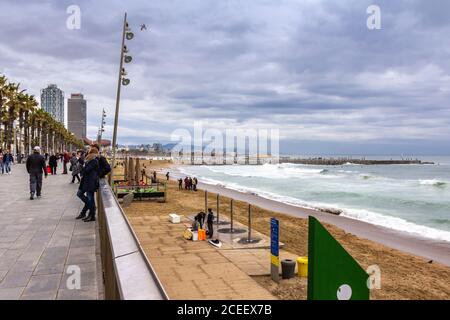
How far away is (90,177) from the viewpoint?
8617mm

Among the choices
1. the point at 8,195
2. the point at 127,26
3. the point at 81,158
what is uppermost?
the point at 127,26

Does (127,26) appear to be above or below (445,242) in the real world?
above

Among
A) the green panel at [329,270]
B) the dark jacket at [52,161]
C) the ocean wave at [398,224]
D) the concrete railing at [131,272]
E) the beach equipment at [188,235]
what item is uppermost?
the dark jacket at [52,161]

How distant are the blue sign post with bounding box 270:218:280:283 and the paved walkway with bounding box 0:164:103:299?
12.5 feet

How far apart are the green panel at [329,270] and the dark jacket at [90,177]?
242 inches

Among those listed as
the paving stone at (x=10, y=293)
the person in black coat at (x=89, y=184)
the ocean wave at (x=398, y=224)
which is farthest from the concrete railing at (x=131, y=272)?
the ocean wave at (x=398, y=224)

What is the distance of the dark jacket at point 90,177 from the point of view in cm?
853

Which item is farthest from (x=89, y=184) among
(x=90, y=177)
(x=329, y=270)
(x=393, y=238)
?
(x=393, y=238)

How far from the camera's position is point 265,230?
17.2 meters

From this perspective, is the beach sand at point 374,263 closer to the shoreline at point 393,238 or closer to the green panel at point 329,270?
the shoreline at point 393,238

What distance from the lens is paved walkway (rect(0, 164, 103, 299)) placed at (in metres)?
4.50
